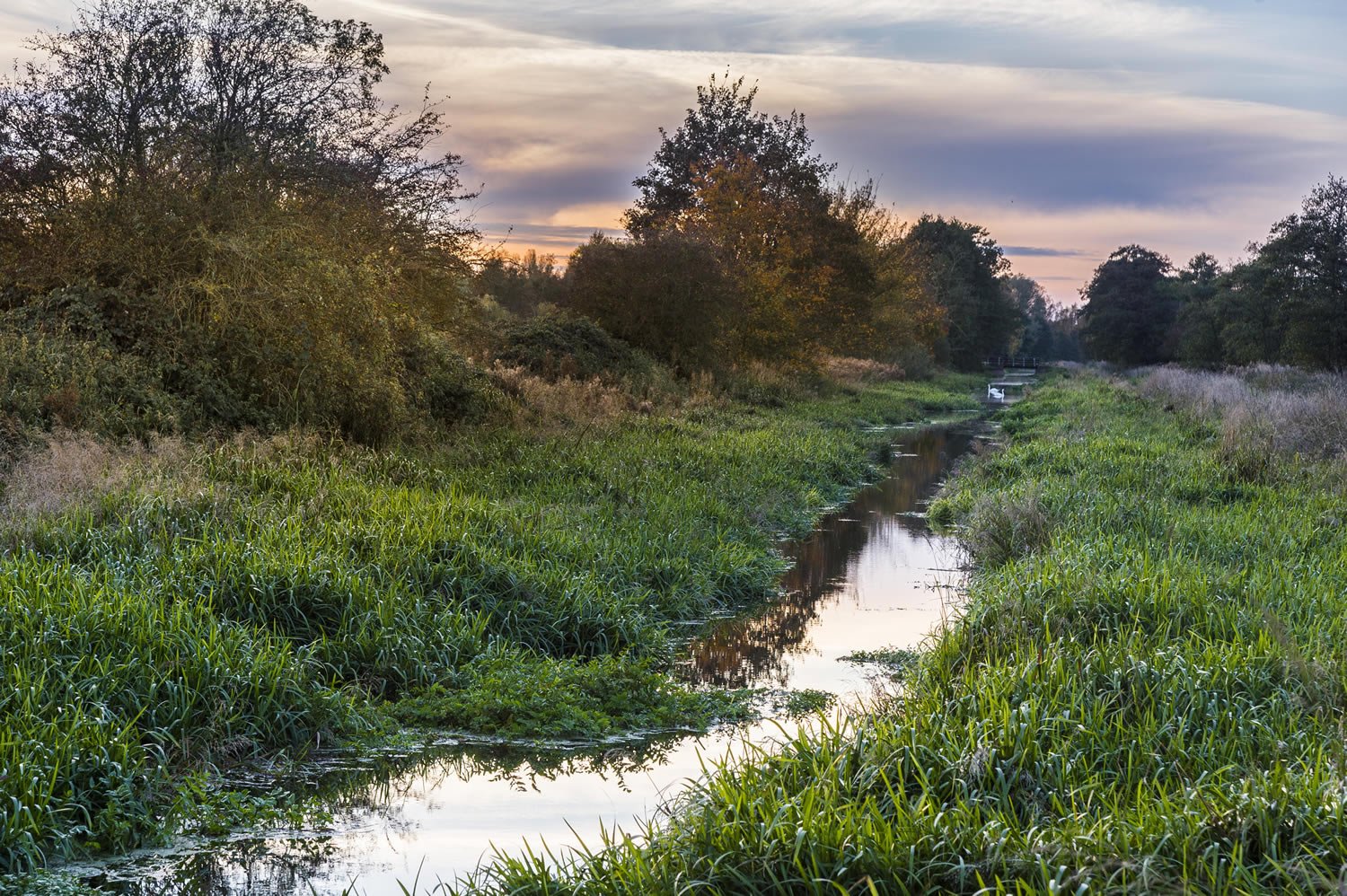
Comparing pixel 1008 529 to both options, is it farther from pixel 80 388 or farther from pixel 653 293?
pixel 653 293

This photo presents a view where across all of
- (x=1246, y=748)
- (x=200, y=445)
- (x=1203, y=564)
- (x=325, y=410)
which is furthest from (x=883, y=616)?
(x=325, y=410)

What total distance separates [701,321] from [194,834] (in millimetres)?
26503

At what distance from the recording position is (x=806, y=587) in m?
11.4

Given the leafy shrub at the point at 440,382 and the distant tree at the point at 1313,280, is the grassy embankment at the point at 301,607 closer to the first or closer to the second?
the leafy shrub at the point at 440,382

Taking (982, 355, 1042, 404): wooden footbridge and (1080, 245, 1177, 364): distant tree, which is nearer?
(982, 355, 1042, 404): wooden footbridge

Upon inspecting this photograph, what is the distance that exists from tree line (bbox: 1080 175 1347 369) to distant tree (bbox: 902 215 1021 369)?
29.1ft

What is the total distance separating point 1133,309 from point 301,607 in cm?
9031

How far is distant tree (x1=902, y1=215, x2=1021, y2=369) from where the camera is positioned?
80750 mm

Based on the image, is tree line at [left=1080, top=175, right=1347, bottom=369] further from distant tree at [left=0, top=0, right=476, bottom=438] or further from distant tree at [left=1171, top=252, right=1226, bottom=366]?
distant tree at [left=0, top=0, right=476, bottom=438]

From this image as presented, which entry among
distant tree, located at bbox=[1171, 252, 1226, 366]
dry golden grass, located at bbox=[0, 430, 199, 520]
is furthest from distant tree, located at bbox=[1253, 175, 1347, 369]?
dry golden grass, located at bbox=[0, 430, 199, 520]

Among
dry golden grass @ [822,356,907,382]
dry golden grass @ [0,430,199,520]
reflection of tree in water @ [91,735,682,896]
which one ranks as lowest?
reflection of tree in water @ [91,735,682,896]

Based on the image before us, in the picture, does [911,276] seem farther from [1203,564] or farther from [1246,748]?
[1246,748]

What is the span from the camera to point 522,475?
1392 cm

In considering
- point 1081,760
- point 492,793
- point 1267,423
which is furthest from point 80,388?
point 1267,423
